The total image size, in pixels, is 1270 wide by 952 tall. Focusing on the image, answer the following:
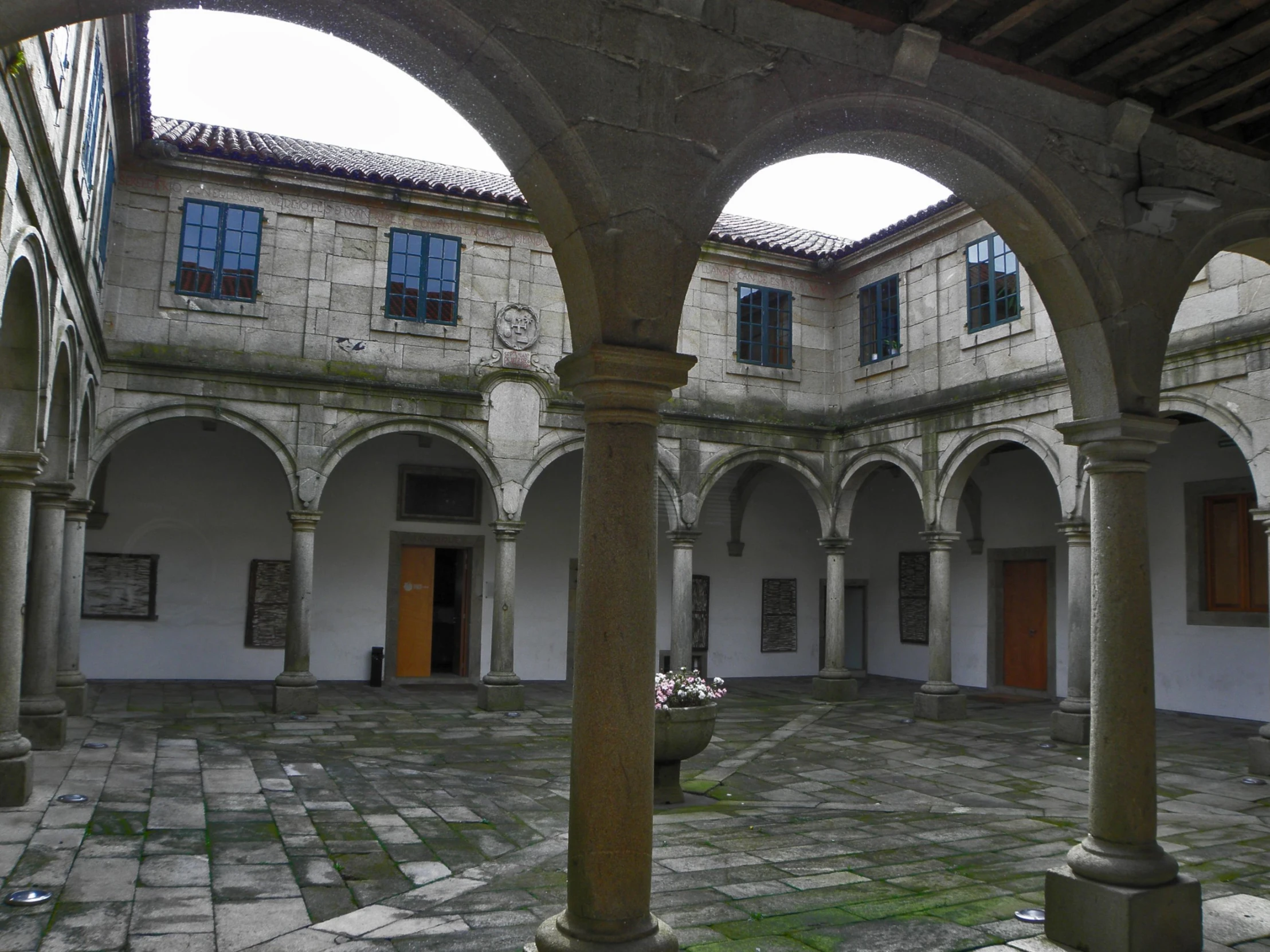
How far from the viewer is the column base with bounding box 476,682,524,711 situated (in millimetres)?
13531

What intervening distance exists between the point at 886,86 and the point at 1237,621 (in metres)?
11.7

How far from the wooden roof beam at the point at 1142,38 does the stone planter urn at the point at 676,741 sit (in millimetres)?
5043

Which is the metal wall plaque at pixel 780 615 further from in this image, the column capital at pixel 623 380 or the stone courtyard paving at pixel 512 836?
the column capital at pixel 623 380

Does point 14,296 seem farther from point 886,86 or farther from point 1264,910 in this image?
point 1264,910

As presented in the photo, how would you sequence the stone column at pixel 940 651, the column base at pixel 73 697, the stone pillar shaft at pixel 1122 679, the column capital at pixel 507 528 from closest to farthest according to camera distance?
the stone pillar shaft at pixel 1122 679
the column base at pixel 73 697
the stone column at pixel 940 651
the column capital at pixel 507 528

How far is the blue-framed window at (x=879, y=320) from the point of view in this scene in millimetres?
15305

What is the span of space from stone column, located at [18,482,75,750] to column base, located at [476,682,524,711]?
5183 mm

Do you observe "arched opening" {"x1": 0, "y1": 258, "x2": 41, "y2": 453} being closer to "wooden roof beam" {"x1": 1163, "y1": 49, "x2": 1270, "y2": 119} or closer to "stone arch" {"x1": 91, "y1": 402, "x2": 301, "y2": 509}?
"stone arch" {"x1": 91, "y1": 402, "x2": 301, "y2": 509}

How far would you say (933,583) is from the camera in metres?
14.2

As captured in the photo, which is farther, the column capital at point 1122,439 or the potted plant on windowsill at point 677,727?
the potted plant on windowsill at point 677,727

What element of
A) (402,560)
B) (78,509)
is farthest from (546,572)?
(78,509)

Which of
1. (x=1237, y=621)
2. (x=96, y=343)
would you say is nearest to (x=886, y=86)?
(x=96, y=343)

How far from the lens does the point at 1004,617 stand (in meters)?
16.8

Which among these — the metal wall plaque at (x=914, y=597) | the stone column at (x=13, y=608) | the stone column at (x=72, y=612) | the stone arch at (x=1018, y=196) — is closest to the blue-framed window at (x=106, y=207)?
the stone column at (x=72, y=612)
